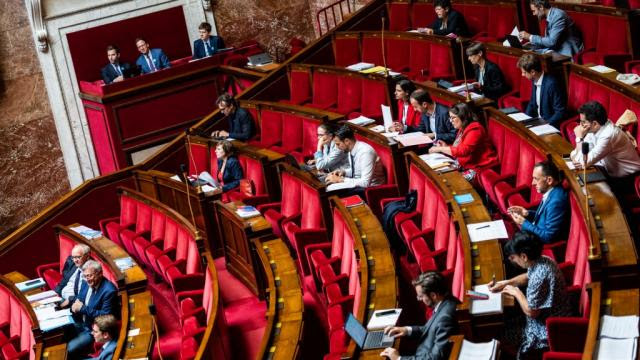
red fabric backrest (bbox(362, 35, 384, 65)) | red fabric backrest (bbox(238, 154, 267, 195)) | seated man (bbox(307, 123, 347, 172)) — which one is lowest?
red fabric backrest (bbox(238, 154, 267, 195))

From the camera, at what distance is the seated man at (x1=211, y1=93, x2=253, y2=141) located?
3.52 meters

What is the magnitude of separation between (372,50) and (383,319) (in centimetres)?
211

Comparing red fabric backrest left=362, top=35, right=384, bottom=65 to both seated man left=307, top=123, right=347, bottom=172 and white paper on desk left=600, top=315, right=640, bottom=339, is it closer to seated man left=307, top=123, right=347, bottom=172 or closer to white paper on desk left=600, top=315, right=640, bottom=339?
seated man left=307, top=123, right=347, bottom=172

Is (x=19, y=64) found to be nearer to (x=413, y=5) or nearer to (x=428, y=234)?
(x=413, y=5)

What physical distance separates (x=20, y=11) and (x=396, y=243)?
2.50m

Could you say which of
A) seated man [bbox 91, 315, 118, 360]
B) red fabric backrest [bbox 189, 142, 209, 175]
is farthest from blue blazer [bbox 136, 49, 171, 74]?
seated man [bbox 91, 315, 118, 360]

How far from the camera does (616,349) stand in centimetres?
143

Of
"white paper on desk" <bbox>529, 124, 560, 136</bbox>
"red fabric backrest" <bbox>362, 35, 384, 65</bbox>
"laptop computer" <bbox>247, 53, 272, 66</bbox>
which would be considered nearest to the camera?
"white paper on desk" <bbox>529, 124, 560, 136</bbox>

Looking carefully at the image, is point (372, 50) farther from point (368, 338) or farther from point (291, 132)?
point (368, 338)

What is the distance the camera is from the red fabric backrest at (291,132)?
336 cm

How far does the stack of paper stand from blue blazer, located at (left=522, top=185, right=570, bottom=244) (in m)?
0.51

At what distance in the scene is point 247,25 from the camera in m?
4.67

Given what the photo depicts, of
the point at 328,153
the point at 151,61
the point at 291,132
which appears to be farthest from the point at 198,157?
the point at 151,61

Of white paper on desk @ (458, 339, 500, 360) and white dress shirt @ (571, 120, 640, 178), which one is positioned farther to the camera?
white dress shirt @ (571, 120, 640, 178)
